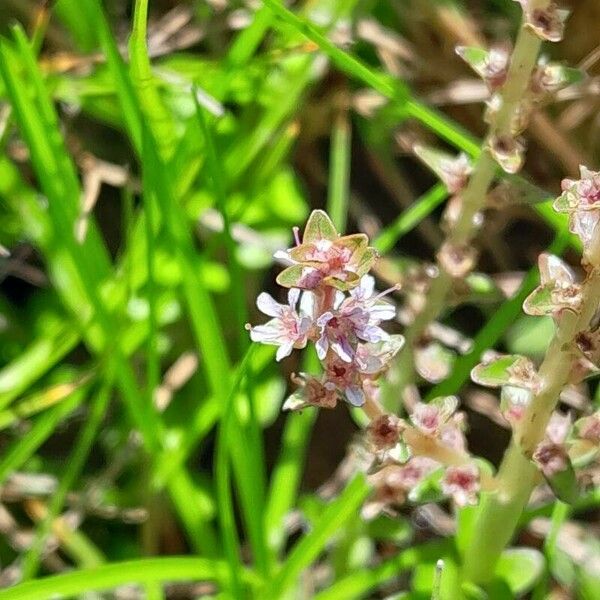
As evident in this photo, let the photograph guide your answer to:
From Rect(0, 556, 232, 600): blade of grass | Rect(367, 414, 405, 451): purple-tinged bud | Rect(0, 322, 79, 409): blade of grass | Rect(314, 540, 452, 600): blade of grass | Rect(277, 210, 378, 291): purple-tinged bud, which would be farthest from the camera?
Rect(0, 322, 79, 409): blade of grass

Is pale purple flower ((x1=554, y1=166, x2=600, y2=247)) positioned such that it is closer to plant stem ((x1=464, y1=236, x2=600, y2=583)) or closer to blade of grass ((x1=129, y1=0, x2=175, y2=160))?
plant stem ((x1=464, y1=236, x2=600, y2=583))

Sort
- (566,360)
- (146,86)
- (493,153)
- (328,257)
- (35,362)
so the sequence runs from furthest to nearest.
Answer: (35,362) < (146,86) < (493,153) < (566,360) < (328,257)

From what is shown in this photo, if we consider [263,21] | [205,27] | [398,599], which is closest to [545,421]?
[398,599]

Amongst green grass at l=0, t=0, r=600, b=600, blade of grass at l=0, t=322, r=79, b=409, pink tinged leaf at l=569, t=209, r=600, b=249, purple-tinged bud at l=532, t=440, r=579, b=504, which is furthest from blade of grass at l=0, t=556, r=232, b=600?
pink tinged leaf at l=569, t=209, r=600, b=249

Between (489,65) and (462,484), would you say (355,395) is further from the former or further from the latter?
(489,65)

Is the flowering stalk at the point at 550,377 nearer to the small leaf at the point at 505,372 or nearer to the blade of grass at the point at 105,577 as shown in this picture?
the small leaf at the point at 505,372

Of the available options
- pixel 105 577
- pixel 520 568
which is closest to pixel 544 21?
pixel 520 568

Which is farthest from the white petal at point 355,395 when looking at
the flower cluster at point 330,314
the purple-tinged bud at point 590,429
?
the purple-tinged bud at point 590,429

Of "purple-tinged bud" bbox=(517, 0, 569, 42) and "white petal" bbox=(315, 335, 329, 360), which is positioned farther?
"purple-tinged bud" bbox=(517, 0, 569, 42)
